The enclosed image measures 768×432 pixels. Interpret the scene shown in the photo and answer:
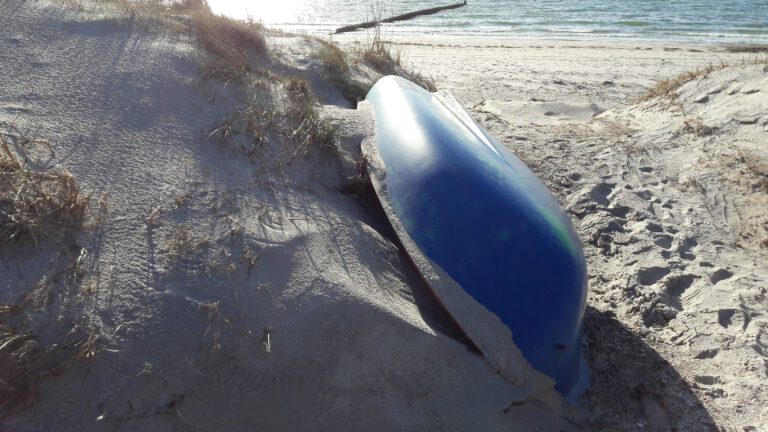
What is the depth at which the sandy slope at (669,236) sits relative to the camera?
2955 mm

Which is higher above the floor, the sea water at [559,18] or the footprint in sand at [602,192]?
the sea water at [559,18]

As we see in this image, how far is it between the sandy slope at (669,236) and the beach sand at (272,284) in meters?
0.01

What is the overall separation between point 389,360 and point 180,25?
358 cm

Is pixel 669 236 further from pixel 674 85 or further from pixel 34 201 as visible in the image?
pixel 34 201

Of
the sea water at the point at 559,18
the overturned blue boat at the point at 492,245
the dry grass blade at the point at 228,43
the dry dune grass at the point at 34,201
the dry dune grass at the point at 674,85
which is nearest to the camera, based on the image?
the dry dune grass at the point at 34,201

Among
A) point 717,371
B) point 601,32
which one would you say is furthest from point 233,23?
point 601,32

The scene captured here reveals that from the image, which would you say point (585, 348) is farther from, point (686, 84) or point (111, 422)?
point (686, 84)

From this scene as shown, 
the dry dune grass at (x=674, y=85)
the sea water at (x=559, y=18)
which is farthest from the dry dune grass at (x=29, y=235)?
the sea water at (x=559, y=18)

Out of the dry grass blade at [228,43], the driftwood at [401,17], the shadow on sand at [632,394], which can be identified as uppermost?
the dry grass blade at [228,43]

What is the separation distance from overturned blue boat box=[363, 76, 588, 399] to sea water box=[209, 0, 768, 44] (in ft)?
42.7

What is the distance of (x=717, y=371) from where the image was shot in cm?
304

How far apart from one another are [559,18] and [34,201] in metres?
18.0

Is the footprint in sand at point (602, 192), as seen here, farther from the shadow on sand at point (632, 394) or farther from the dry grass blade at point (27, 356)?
the dry grass blade at point (27, 356)

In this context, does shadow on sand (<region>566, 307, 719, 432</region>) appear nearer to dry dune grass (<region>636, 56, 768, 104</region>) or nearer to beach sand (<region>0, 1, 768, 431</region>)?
beach sand (<region>0, 1, 768, 431</region>)
